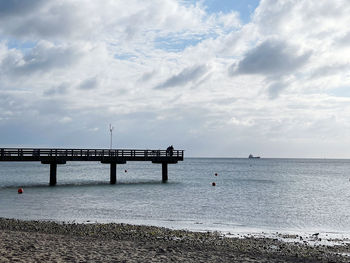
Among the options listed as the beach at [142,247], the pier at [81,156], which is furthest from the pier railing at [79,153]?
the beach at [142,247]

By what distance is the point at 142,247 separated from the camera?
14484 millimetres

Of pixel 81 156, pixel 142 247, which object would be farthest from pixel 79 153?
pixel 142 247

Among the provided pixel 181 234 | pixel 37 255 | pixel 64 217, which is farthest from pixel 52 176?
pixel 37 255

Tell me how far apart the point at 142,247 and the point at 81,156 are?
98.0 feet

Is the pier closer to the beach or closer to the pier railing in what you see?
the pier railing

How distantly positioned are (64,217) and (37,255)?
12.4 metres

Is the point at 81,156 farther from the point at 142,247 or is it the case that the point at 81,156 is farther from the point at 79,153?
the point at 142,247

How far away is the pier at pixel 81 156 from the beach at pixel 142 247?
20622mm

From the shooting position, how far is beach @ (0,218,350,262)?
40.3ft

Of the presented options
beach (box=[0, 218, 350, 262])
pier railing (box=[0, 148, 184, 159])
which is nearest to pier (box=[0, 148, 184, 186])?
pier railing (box=[0, 148, 184, 159])

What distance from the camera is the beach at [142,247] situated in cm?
1229

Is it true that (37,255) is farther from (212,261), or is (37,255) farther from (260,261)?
(260,261)

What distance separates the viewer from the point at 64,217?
23969 millimetres

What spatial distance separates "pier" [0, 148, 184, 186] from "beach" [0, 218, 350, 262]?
2062cm
